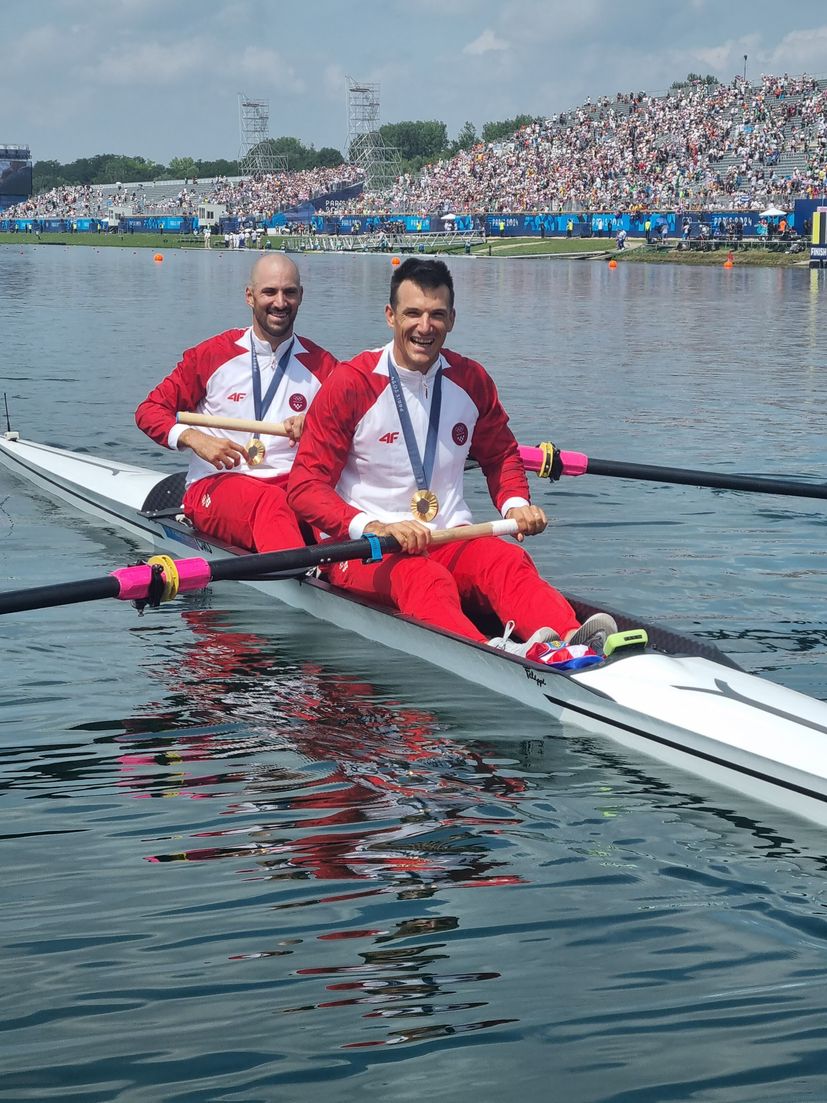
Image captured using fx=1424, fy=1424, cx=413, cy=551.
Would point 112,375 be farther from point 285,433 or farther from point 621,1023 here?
point 621,1023

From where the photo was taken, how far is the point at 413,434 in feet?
22.0

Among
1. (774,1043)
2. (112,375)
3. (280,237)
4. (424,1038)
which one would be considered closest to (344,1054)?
(424,1038)

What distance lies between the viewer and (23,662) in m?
7.21

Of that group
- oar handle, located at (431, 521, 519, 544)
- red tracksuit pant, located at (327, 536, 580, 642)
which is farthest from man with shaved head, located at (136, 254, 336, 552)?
oar handle, located at (431, 521, 519, 544)

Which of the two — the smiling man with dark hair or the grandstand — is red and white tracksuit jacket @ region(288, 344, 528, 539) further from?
the grandstand

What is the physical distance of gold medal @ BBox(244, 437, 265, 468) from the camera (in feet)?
27.7

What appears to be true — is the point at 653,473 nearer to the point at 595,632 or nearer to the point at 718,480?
the point at 718,480

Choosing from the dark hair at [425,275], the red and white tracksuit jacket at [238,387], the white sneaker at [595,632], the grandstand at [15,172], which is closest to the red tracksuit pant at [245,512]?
the red and white tracksuit jacket at [238,387]

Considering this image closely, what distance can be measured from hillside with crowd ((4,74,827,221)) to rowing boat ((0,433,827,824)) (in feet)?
166

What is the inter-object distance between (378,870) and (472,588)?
7.52ft

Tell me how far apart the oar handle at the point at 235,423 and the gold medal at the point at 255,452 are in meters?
0.07

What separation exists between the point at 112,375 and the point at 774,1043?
18948 mm

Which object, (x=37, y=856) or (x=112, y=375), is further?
(x=112, y=375)

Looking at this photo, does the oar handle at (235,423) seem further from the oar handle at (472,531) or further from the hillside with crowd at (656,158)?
the hillside with crowd at (656,158)
